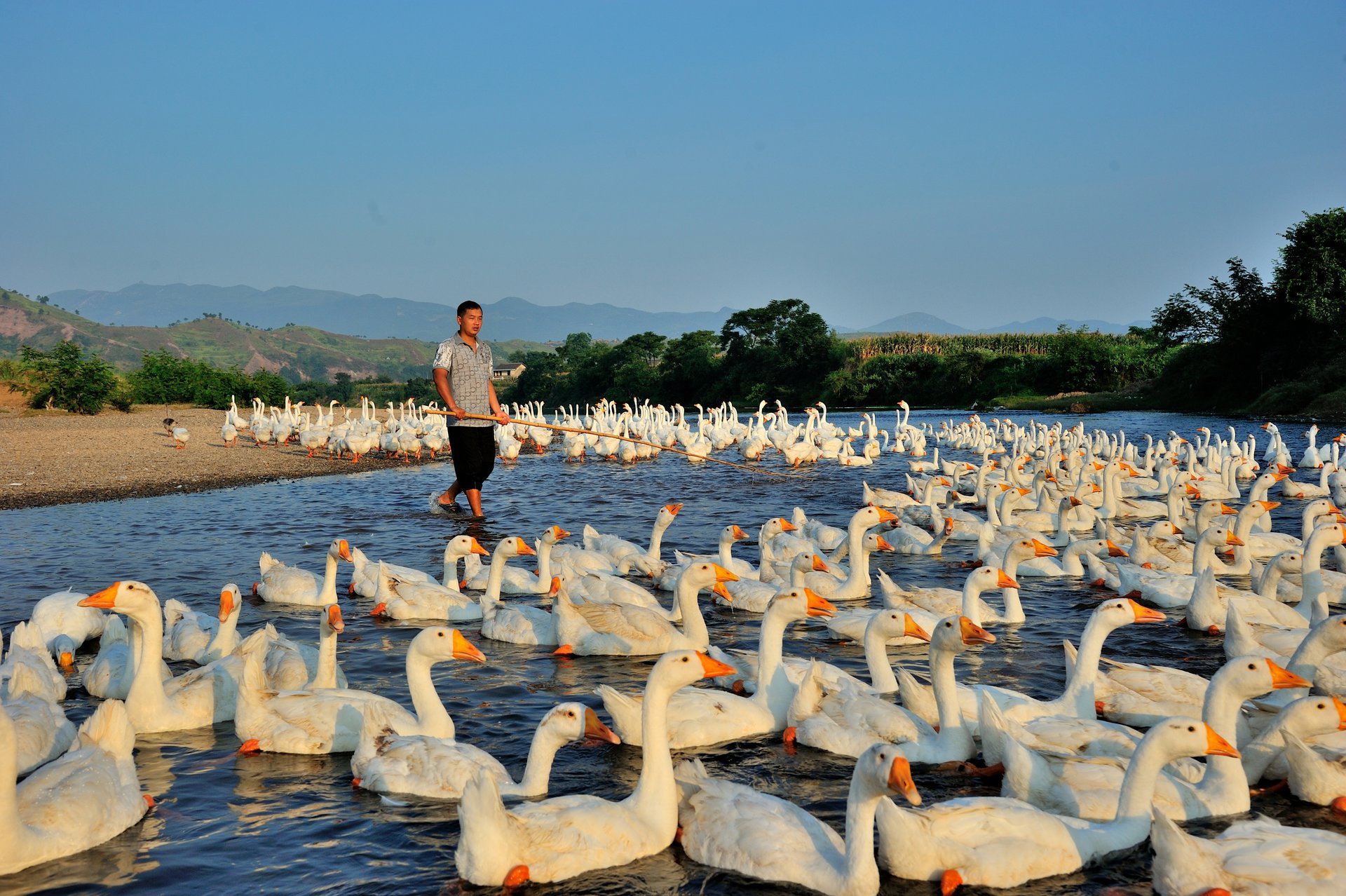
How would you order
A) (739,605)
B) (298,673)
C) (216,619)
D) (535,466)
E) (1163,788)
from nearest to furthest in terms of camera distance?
(1163,788) → (298,673) → (216,619) → (739,605) → (535,466)

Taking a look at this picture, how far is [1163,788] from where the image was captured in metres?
6.29

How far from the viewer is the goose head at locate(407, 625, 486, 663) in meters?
7.39

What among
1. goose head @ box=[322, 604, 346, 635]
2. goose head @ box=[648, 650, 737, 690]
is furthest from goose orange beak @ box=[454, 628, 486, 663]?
goose head @ box=[648, 650, 737, 690]

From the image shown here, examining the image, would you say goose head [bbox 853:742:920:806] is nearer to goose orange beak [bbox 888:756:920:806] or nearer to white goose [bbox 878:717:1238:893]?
goose orange beak [bbox 888:756:920:806]

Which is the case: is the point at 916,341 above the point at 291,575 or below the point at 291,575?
above

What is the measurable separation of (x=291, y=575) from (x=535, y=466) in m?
19.0

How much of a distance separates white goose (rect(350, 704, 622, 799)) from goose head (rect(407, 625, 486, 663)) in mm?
734

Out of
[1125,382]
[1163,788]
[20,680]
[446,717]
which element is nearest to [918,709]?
[1163,788]

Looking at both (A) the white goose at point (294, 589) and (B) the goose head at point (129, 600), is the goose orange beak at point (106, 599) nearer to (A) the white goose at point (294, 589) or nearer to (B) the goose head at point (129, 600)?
(B) the goose head at point (129, 600)

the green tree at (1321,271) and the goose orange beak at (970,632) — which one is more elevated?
the green tree at (1321,271)

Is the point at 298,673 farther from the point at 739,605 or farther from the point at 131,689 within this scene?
the point at 739,605

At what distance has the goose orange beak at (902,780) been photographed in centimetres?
504

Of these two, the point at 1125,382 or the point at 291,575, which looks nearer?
the point at 291,575

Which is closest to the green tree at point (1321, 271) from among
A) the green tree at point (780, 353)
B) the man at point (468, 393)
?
the green tree at point (780, 353)
